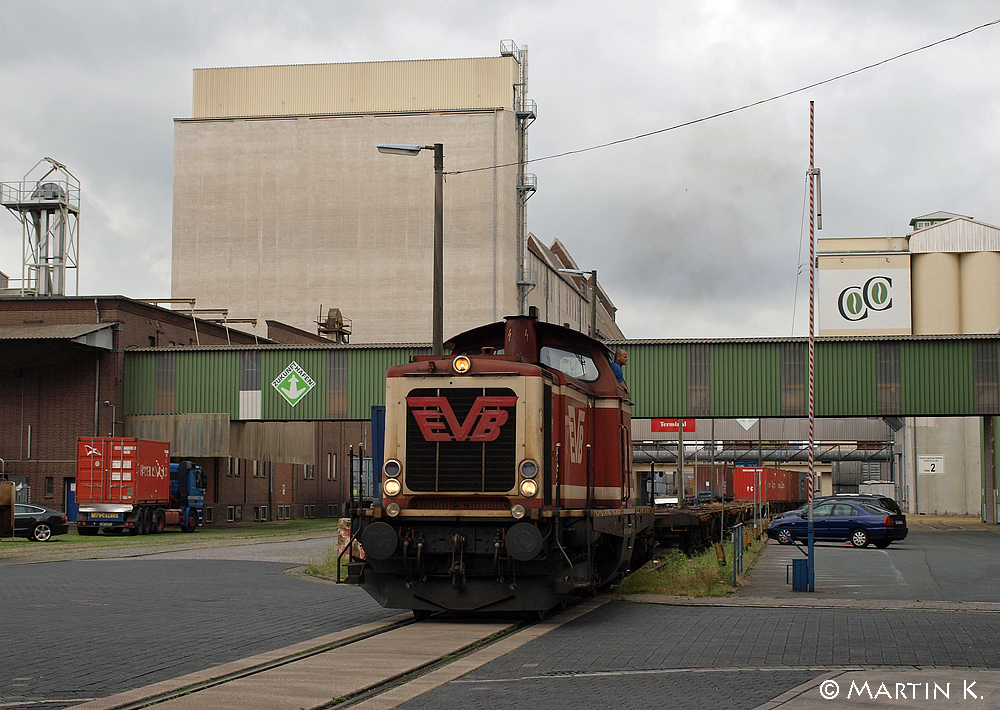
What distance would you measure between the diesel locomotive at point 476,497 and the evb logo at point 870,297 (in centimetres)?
5801

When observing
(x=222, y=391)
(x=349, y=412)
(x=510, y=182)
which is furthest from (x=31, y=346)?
(x=510, y=182)

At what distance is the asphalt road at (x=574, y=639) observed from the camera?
29.0ft

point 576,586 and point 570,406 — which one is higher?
point 570,406

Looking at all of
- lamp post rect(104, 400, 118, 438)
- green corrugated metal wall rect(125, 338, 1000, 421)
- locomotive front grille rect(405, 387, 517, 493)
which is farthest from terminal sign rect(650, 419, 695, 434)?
locomotive front grille rect(405, 387, 517, 493)

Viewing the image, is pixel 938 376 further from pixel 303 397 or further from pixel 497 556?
pixel 497 556

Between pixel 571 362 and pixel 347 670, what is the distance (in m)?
6.10

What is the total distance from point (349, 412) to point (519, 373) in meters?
32.3

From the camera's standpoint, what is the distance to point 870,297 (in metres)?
67.8

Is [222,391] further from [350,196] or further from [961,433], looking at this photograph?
[961,433]

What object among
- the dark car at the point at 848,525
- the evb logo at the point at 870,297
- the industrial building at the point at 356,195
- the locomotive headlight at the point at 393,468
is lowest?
the dark car at the point at 848,525

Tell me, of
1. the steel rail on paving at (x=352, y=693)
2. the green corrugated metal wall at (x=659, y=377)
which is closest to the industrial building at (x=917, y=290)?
the green corrugated metal wall at (x=659, y=377)

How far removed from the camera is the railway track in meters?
8.38

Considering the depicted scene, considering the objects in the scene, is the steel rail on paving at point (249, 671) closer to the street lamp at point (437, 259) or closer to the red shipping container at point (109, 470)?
the street lamp at point (437, 259)

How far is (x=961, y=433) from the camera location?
63.1 metres
